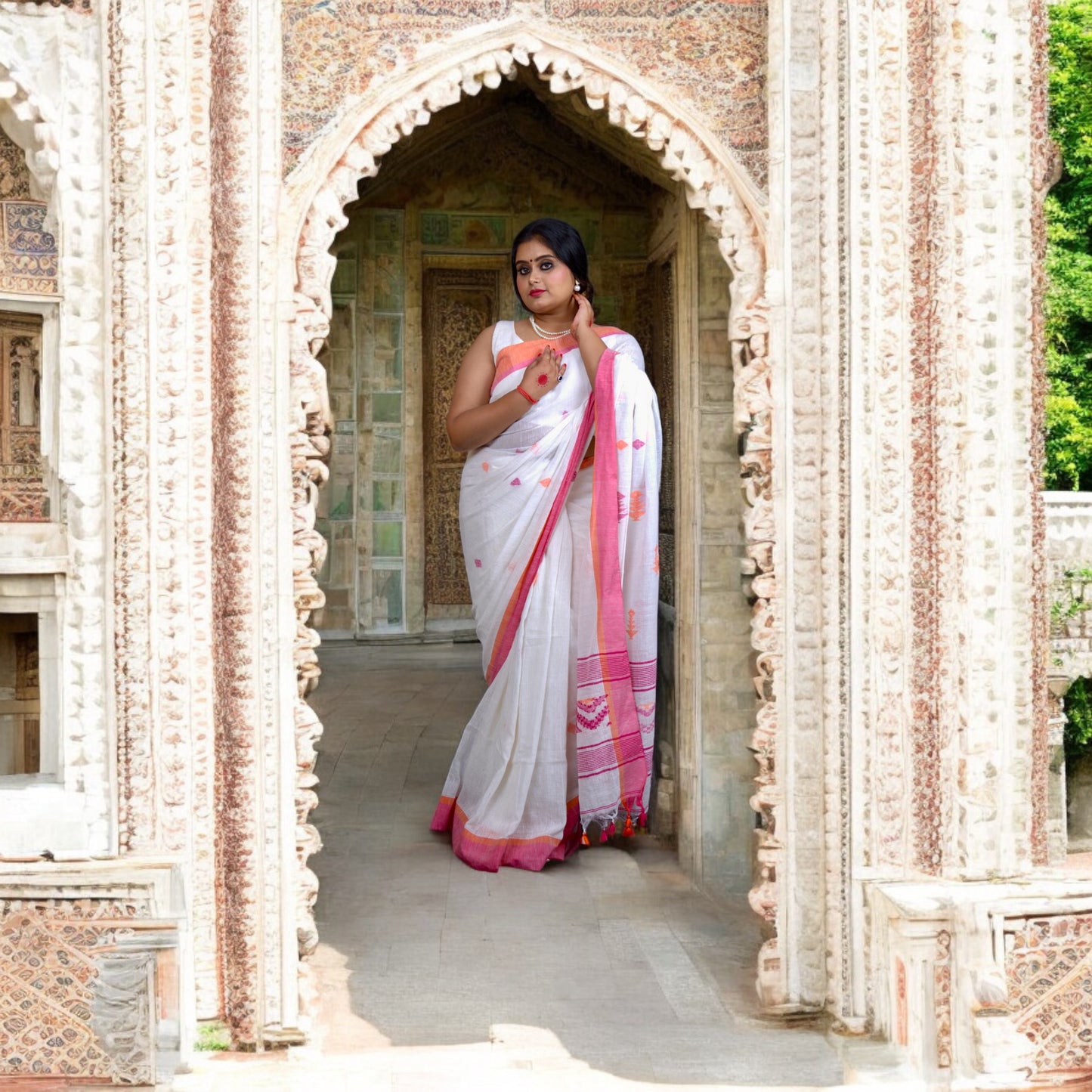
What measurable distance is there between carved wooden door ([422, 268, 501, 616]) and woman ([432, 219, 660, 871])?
2.38 metres

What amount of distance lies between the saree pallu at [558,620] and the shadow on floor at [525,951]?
0.19m

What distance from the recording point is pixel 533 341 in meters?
4.50

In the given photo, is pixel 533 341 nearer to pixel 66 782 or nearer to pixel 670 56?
pixel 670 56

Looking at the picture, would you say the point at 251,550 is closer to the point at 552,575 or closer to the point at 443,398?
the point at 552,575

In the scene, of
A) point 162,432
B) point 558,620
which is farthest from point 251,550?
point 558,620

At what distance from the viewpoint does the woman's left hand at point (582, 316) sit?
4.31 metres

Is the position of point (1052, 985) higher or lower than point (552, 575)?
lower

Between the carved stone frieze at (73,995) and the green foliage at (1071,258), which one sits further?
the green foliage at (1071,258)

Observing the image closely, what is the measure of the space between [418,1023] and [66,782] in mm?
995

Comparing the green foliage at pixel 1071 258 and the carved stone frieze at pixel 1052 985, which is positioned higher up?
the green foliage at pixel 1071 258

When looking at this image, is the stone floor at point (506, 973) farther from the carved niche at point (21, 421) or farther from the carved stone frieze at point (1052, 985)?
the carved niche at point (21, 421)

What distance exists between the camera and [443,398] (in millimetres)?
7066

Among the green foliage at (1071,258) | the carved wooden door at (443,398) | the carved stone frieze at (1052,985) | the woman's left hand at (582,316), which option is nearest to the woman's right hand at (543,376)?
the woman's left hand at (582,316)

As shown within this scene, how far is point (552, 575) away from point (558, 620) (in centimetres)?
14
